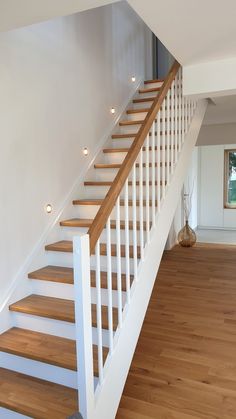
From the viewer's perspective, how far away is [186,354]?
2691 mm

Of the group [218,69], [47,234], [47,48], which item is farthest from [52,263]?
[218,69]

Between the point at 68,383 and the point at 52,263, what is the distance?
1042 mm

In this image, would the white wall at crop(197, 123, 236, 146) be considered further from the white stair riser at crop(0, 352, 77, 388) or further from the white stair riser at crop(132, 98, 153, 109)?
the white stair riser at crop(0, 352, 77, 388)

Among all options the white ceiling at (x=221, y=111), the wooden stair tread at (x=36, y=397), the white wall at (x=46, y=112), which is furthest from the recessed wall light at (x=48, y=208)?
the white ceiling at (x=221, y=111)

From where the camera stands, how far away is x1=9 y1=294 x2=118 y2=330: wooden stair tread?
2.12 meters

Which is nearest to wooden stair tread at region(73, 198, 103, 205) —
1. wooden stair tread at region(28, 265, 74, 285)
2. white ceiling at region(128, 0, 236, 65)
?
wooden stair tread at region(28, 265, 74, 285)

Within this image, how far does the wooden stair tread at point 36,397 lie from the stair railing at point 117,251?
23 cm

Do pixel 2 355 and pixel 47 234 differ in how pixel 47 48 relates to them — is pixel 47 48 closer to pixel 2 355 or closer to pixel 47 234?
pixel 47 234

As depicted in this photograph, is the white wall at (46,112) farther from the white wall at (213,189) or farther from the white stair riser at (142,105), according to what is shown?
the white wall at (213,189)

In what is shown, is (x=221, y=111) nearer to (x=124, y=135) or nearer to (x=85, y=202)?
(x=124, y=135)

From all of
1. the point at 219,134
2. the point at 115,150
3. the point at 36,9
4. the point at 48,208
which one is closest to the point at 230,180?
the point at 219,134

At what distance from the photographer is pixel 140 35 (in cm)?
477

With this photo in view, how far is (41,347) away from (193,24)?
2.27m

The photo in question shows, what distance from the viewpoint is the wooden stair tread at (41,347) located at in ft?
6.32
